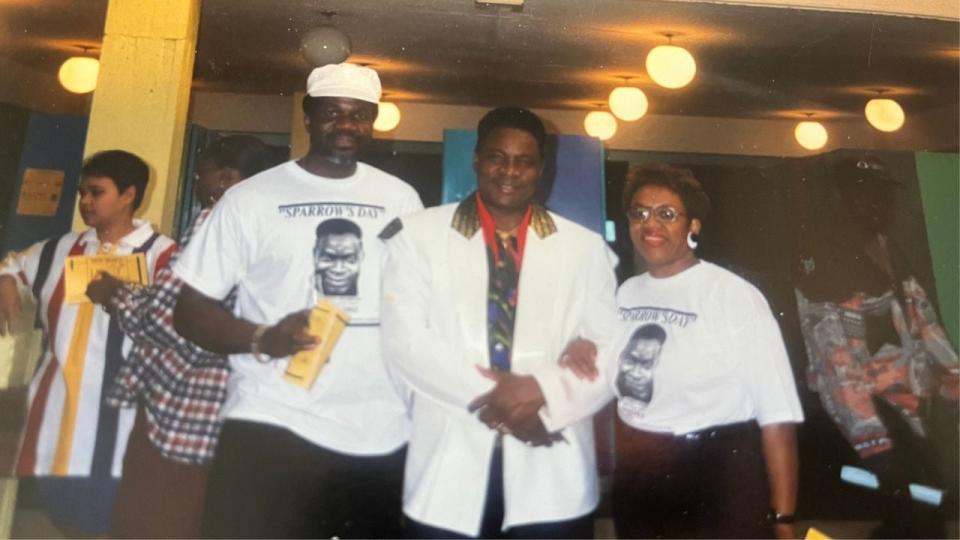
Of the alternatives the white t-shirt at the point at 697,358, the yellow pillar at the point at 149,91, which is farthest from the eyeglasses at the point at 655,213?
the yellow pillar at the point at 149,91

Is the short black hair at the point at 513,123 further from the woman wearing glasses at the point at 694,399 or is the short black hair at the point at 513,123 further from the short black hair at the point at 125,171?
the short black hair at the point at 125,171

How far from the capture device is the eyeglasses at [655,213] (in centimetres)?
137

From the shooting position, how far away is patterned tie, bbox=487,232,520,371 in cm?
126

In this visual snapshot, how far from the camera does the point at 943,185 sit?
1.51 metres

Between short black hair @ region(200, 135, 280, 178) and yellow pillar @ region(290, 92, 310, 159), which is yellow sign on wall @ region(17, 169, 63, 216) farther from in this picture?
yellow pillar @ region(290, 92, 310, 159)

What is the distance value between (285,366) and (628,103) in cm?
81

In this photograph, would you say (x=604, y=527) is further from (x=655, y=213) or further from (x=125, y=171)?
(x=125, y=171)

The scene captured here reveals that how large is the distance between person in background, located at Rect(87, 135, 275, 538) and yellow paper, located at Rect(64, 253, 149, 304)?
0.04ft

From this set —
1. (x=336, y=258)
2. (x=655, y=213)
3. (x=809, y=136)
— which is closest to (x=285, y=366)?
(x=336, y=258)

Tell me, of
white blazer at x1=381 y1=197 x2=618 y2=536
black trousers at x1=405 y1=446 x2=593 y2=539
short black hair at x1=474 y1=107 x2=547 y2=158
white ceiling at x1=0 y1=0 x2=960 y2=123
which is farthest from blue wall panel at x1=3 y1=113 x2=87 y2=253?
black trousers at x1=405 y1=446 x2=593 y2=539

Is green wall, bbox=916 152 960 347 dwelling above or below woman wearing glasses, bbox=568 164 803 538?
above

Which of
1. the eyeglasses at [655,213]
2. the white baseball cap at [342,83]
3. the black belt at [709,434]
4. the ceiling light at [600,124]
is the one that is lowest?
the black belt at [709,434]

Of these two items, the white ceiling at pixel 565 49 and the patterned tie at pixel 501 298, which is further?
the white ceiling at pixel 565 49

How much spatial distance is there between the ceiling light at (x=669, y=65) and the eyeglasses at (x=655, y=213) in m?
0.26
